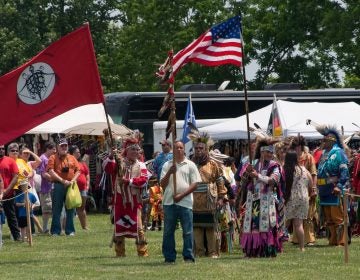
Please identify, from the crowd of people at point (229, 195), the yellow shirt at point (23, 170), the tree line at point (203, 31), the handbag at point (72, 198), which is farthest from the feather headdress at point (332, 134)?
the tree line at point (203, 31)

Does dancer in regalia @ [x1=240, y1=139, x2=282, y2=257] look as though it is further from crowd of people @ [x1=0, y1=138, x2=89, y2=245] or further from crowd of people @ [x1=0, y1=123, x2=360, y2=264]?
crowd of people @ [x1=0, y1=138, x2=89, y2=245]

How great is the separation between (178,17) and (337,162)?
1308 inches

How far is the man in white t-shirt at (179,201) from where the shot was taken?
17766 millimetres

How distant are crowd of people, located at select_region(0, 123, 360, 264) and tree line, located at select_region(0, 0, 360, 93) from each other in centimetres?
2315

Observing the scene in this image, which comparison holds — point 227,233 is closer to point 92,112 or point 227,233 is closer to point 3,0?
point 92,112

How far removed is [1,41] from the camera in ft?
190

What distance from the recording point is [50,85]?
60.6 ft

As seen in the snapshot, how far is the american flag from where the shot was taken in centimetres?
1873

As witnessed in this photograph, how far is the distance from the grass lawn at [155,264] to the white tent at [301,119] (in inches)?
212

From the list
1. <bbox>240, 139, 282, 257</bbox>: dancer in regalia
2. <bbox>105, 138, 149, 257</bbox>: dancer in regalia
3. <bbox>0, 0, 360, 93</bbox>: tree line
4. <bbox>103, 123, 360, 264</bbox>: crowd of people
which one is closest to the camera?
<bbox>103, 123, 360, 264</bbox>: crowd of people

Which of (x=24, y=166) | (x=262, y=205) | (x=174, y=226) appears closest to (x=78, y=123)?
(x=24, y=166)

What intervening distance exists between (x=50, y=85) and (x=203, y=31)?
34.2m

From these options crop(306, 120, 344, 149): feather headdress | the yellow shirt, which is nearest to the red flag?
crop(306, 120, 344, 149): feather headdress

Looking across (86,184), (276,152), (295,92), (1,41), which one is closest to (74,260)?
(276,152)
